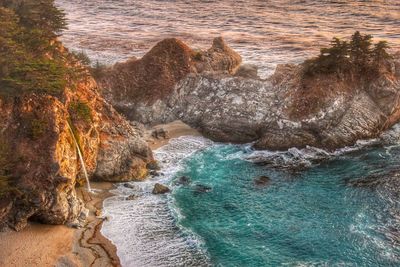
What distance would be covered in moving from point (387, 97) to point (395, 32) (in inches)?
1349

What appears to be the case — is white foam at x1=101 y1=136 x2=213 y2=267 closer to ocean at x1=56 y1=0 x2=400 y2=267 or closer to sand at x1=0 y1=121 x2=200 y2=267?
ocean at x1=56 y1=0 x2=400 y2=267

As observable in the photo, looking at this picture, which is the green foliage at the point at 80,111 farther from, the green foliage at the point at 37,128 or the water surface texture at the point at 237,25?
the water surface texture at the point at 237,25

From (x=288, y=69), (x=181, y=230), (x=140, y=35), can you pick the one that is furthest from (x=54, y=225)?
(x=140, y=35)

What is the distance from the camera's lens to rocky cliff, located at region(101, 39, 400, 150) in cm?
4034

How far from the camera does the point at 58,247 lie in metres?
25.3

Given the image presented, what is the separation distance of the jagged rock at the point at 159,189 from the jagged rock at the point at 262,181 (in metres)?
6.57

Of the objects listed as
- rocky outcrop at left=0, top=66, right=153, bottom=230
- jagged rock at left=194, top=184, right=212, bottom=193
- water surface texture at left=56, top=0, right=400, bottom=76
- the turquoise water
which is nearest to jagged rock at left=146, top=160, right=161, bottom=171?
the turquoise water

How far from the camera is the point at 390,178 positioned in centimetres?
3347

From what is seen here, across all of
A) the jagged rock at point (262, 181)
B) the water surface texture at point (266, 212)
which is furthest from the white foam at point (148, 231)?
the jagged rock at point (262, 181)

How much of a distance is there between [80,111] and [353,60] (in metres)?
25.9

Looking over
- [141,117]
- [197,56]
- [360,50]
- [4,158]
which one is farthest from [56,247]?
[360,50]

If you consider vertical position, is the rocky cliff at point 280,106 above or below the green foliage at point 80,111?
below

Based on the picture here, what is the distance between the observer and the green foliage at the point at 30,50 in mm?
27703

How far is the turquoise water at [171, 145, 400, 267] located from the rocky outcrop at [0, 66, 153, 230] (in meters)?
6.96
